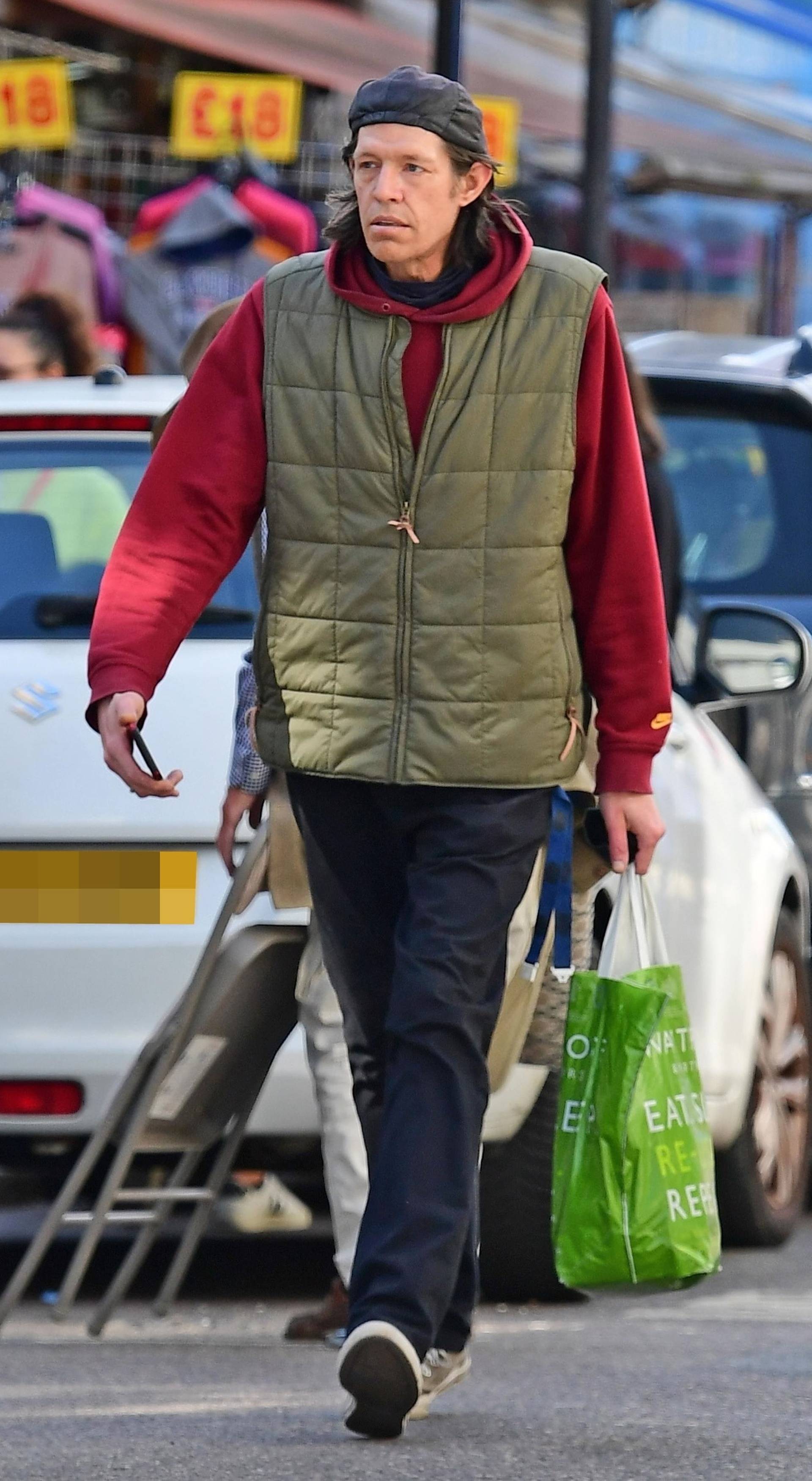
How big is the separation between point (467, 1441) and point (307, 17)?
12.1 m

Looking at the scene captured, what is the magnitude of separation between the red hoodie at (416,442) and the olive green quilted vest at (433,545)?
0.10ft

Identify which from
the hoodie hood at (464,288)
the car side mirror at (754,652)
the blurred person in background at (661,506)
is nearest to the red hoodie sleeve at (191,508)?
the hoodie hood at (464,288)

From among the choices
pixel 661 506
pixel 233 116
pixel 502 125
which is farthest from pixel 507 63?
pixel 661 506

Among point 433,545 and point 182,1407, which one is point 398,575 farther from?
point 182,1407

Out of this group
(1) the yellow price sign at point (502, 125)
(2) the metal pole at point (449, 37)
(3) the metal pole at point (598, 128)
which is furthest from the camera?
(1) the yellow price sign at point (502, 125)

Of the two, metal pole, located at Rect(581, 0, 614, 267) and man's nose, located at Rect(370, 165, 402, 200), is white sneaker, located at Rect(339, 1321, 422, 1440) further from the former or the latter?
metal pole, located at Rect(581, 0, 614, 267)

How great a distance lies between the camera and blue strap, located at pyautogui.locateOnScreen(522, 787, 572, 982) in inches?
154

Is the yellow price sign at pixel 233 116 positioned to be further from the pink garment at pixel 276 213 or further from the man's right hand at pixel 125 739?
the man's right hand at pixel 125 739

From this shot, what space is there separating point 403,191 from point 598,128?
8.08 metres

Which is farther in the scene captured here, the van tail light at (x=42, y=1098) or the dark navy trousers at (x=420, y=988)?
the van tail light at (x=42, y=1098)

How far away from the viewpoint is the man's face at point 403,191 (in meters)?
3.79

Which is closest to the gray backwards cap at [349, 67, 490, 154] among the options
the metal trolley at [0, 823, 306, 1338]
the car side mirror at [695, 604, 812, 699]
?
the metal trolley at [0, 823, 306, 1338]

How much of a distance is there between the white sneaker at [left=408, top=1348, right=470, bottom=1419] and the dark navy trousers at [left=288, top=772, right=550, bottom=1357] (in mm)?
15

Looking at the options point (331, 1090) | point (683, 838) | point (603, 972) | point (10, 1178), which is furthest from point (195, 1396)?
point (10, 1178)
